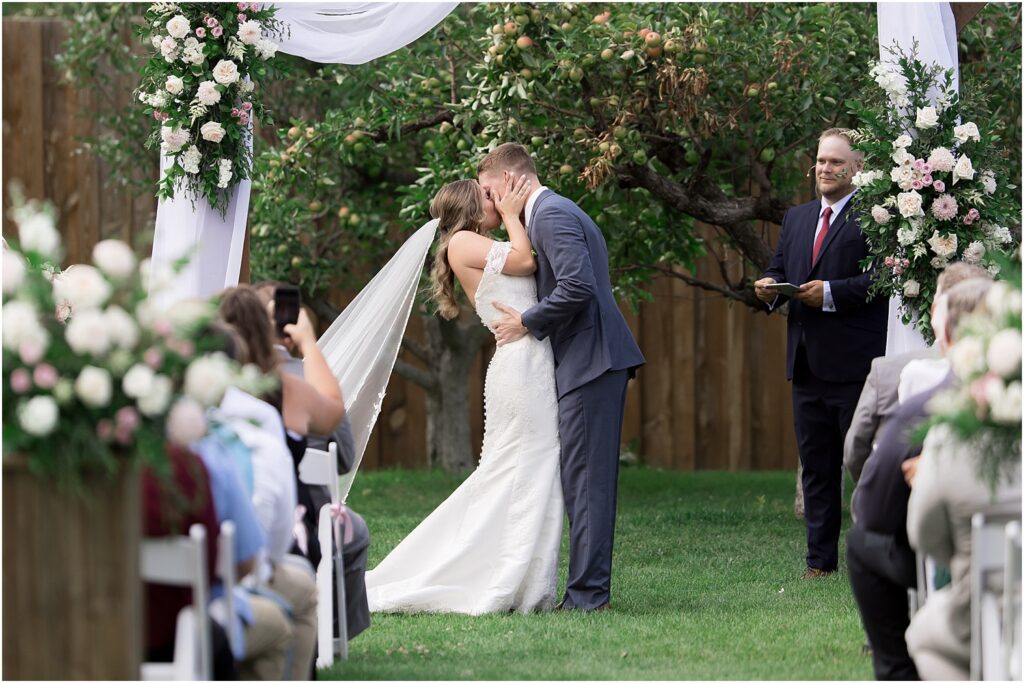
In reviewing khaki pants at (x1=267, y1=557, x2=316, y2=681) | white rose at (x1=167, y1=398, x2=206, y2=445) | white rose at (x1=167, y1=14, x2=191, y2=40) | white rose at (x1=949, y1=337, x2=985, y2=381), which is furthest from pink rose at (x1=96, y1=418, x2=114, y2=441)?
white rose at (x1=167, y1=14, x2=191, y2=40)

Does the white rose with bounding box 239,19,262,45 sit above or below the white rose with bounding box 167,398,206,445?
above

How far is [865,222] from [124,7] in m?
4.93

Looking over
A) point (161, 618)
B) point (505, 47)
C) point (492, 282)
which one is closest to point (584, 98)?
point (505, 47)

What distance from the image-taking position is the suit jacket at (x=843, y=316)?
5.84 m

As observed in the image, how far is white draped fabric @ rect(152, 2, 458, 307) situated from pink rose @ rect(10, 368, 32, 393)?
2374 mm

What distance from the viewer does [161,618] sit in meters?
3.14

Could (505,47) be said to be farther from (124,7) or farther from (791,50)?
(124,7)

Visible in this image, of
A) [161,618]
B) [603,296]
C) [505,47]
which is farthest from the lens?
[505,47]

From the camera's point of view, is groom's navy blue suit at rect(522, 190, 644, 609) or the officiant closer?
groom's navy blue suit at rect(522, 190, 644, 609)

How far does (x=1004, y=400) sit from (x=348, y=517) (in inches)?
87.4

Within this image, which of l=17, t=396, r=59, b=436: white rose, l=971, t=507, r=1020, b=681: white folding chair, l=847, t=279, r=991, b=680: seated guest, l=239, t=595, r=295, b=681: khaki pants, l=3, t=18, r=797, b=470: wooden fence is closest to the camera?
l=17, t=396, r=59, b=436: white rose

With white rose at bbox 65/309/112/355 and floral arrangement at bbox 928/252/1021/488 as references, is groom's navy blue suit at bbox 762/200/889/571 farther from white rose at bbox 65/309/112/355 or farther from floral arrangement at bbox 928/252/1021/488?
white rose at bbox 65/309/112/355

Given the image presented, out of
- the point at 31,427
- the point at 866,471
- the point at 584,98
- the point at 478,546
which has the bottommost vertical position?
the point at 478,546

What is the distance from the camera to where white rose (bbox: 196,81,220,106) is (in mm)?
5387
